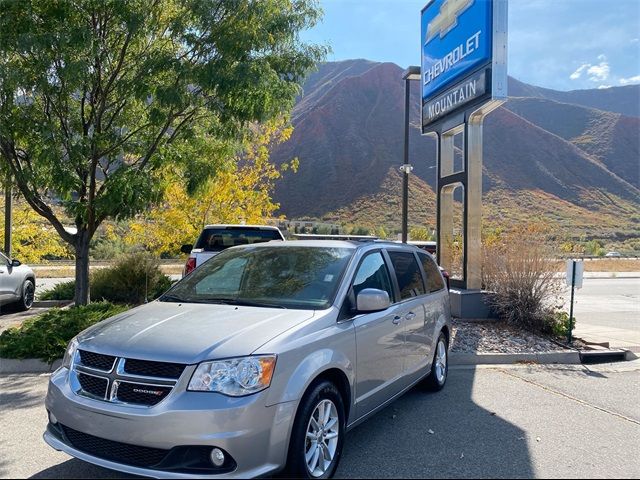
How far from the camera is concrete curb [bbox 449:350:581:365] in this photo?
7465 millimetres

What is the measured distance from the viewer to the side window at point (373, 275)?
4.39m

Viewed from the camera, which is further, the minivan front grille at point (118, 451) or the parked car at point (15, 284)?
the parked car at point (15, 284)

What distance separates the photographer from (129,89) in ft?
25.5

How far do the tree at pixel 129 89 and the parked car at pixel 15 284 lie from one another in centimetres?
249

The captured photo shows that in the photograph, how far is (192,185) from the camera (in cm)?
902

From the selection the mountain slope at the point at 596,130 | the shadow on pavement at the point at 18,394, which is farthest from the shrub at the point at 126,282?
the mountain slope at the point at 596,130

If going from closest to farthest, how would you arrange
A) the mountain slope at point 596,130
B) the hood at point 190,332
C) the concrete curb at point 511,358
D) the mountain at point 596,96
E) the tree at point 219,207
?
the hood at point 190,332 < the concrete curb at point 511,358 < the tree at point 219,207 < the mountain slope at point 596,130 < the mountain at point 596,96

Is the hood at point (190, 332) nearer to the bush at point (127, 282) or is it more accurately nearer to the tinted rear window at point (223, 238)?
the tinted rear window at point (223, 238)

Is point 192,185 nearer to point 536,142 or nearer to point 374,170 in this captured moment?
point 374,170

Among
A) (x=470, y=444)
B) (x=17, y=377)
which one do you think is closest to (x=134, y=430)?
(x=470, y=444)

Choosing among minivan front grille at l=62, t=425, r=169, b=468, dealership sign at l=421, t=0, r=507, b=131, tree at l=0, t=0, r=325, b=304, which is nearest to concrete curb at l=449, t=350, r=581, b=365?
dealership sign at l=421, t=0, r=507, b=131

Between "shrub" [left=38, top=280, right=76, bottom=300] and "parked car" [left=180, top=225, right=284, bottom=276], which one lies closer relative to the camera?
"parked car" [left=180, top=225, right=284, bottom=276]

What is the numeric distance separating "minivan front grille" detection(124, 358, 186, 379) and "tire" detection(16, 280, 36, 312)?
30.1ft

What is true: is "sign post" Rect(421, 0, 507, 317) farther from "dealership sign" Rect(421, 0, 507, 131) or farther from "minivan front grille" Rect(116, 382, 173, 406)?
"minivan front grille" Rect(116, 382, 173, 406)
